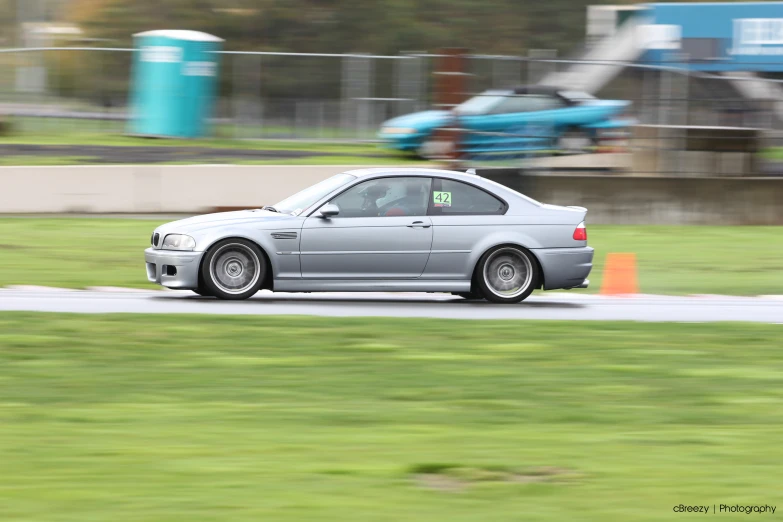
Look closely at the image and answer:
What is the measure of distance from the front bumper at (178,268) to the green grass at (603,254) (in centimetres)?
181

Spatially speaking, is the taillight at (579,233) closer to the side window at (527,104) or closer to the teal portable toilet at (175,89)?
the side window at (527,104)

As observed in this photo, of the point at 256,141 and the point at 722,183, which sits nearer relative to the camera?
the point at 722,183

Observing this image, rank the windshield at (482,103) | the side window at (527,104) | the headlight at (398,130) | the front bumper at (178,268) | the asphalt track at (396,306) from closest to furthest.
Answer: the asphalt track at (396,306) < the front bumper at (178,268) < the windshield at (482,103) < the headlight at (398,130) < the side window at (527,104)

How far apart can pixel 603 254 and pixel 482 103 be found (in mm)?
6047

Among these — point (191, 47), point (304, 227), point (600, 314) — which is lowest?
point (600, 314)

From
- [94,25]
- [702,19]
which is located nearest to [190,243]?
[702,19]

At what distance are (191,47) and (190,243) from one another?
13.1 metres

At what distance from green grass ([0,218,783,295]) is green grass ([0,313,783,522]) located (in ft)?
11.6

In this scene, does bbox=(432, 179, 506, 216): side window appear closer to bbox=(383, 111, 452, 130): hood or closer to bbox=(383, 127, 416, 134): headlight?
bbox=(383, 111, 452, 130): hood

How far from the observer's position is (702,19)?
32.3 metres

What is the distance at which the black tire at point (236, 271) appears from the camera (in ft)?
37.1

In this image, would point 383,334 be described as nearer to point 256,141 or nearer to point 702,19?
point 256,141

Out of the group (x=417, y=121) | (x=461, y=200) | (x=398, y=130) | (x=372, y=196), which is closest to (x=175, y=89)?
(x=398, y=130)

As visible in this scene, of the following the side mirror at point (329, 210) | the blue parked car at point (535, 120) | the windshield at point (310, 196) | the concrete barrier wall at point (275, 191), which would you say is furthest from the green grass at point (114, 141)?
the side mirror at point (329, 210)
